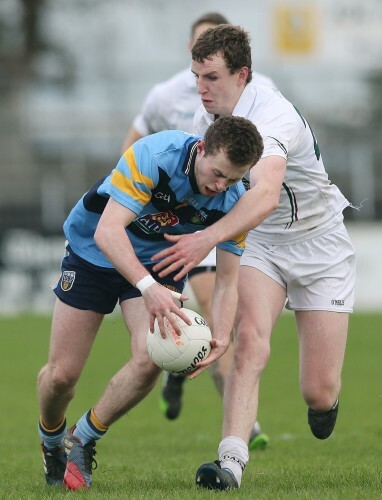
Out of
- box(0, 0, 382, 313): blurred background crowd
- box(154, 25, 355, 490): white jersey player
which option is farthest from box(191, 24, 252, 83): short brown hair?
box(0, 0, 382, 313): blurred background crowd

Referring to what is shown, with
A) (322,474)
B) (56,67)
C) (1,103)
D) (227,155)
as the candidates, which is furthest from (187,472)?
(56,67)

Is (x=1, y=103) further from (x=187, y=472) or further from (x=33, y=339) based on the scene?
(x=187, y=472)

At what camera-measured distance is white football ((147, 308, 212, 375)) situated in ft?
19.3

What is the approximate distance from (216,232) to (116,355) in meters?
10.3

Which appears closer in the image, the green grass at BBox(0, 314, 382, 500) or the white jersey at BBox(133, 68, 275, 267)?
the green grass at BBox(0, 314, 382, 500)

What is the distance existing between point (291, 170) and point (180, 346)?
151 centimetres

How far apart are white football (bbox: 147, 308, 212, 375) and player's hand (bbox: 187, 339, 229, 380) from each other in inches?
0.9

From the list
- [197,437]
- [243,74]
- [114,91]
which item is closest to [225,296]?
[243,74]

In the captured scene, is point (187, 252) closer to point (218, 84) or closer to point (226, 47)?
point (218, 84)

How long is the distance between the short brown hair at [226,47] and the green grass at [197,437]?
2.26 metres

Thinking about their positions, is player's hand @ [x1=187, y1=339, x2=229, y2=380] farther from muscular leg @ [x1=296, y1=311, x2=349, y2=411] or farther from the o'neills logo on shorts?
muscular leg @ [x1=296, y1=311, x2=349, y2=411]

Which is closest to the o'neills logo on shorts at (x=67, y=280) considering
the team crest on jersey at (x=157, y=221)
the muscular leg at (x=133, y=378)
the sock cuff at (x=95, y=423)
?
the muscular leg at (x=133, y=378)

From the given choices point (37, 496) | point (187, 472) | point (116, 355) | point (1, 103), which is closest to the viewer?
point (37, 496)

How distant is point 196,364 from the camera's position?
596 cm
